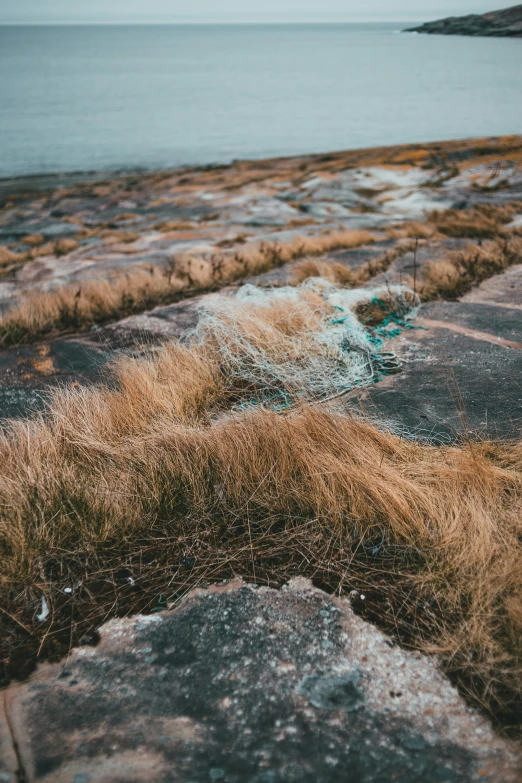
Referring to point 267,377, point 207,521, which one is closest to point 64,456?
point 207,521

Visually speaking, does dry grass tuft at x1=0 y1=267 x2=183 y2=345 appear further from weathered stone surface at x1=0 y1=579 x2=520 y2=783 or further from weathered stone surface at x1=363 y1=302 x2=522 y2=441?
weathered stone surface at x1=0 y1=579 x2=520 y2=783

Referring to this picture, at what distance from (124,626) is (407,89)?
81.6 meters

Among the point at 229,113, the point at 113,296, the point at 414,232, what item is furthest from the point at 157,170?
the point at 229,113

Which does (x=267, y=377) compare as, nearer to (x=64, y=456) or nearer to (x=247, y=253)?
(x=64, y=456)

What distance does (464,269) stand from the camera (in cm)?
615

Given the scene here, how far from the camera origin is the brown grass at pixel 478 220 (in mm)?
8906

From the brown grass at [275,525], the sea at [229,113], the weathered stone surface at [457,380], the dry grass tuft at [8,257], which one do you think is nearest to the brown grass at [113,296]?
the brown grass at [275,525]

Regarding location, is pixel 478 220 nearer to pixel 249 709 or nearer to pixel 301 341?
pixel 301 341

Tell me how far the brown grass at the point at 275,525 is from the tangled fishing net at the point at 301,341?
2.30 ft

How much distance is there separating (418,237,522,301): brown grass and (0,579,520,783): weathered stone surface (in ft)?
13.9

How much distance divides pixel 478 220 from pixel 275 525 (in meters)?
9.35

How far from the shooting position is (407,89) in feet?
229

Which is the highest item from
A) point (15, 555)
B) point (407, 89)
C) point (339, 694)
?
point (407, 89)

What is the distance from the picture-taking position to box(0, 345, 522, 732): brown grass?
6.13 ft
